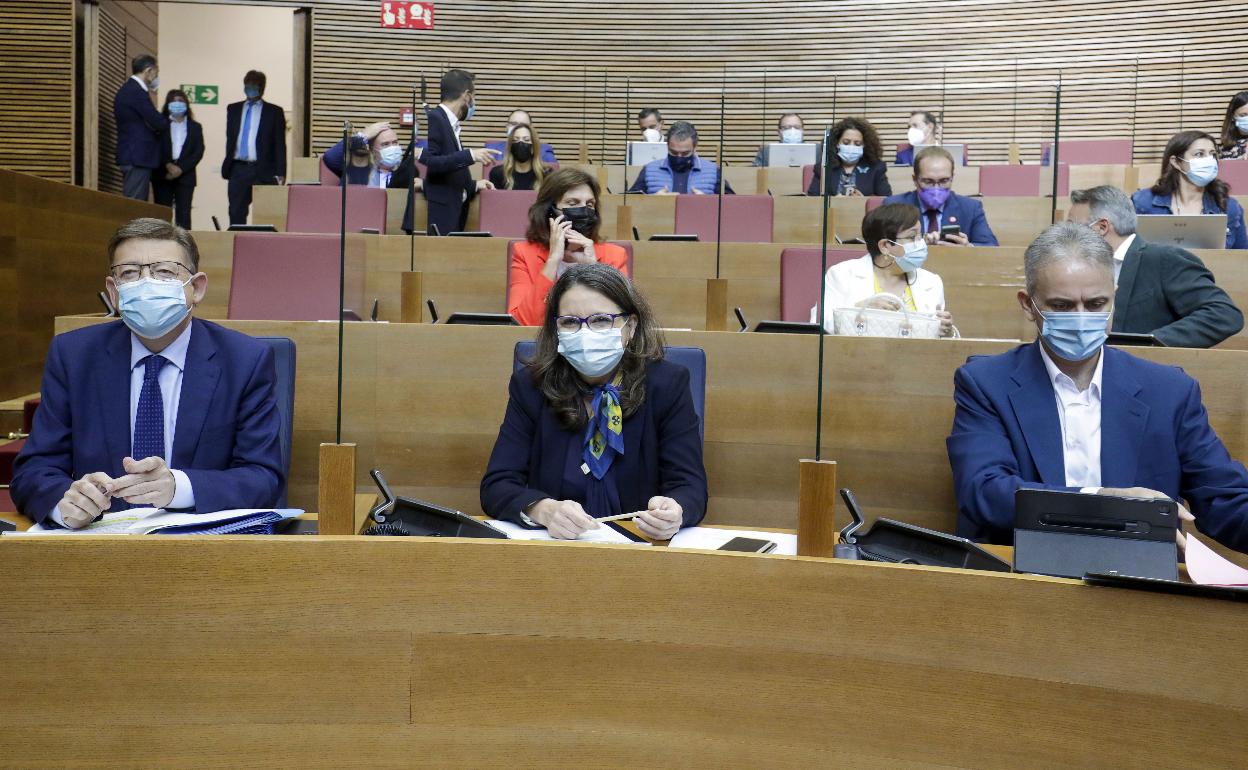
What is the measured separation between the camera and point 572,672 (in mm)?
1173

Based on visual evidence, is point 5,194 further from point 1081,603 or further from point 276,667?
point 1081,603

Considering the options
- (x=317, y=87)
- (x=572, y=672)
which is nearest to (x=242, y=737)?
(x=572, y=672)

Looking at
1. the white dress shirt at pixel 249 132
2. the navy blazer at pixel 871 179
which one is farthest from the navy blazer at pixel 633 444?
the white dress shirt at pixel 249 132

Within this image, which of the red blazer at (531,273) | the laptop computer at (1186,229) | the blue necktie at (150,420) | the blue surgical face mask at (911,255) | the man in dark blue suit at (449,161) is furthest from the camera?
the man in dark blue suit at (449,161)

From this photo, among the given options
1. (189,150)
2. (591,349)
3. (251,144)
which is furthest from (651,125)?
(591,349)

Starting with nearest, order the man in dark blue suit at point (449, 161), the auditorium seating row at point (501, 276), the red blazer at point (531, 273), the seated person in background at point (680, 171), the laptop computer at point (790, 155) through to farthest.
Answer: the red blazer at point (531, 273)
the auditorium seating row at point (501, 276)
the man in dark blue suit at point (449, 161)
the seated person in background at point (680, 171)
the laptop computer at point (790, 155)

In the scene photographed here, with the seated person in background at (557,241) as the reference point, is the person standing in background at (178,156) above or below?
above

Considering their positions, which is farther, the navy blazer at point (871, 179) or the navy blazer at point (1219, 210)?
the navy blazer at point (871, 179)

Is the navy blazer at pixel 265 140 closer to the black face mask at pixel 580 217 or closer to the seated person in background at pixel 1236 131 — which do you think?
the black face mask at pixel 580 217

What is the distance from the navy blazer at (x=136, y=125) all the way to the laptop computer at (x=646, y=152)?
324 centimetres

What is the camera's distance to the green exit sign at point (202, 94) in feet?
34.0

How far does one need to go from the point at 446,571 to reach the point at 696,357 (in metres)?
1.21

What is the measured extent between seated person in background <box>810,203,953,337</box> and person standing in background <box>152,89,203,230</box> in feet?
18.8

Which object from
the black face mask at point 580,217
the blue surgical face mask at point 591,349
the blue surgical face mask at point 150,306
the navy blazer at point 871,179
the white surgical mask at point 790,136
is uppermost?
the white surgical mask at point 790,136
